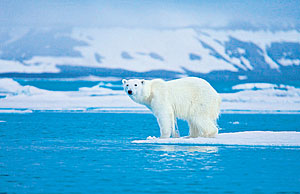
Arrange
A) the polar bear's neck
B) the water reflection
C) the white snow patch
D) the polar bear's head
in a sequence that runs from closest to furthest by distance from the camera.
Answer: the water reflection, the white snow patch, the polar bear's head, the polar bear's neck

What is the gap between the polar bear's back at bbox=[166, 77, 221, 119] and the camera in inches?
425

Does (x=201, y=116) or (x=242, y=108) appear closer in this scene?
(x=201, y=116)

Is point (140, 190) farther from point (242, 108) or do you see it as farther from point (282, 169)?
point (242, 108)

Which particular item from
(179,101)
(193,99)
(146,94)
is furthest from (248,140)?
(146,94)

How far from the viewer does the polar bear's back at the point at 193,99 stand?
35.4ft

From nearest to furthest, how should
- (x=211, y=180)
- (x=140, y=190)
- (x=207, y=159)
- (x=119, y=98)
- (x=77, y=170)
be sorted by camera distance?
(x=140, y=190) → (x=211, y=180) → (x=77, y=170) → (x=207, y=159) → (x=119, y=98)

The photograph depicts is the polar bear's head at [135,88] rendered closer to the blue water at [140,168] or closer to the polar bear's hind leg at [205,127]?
the blue water at [140,168]

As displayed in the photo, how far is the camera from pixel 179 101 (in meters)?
10.9

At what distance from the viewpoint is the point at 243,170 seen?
7715 mm

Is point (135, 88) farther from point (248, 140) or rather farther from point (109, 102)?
point (109, 102)

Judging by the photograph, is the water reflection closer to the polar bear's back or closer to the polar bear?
the polar bear

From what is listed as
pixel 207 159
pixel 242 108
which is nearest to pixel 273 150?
pixel 207 159

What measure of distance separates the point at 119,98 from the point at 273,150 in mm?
23719

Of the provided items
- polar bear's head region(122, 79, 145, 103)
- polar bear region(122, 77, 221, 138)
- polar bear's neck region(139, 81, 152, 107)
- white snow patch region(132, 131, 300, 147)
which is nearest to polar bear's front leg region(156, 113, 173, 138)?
polar bear region(122, 77, 221, 138)
